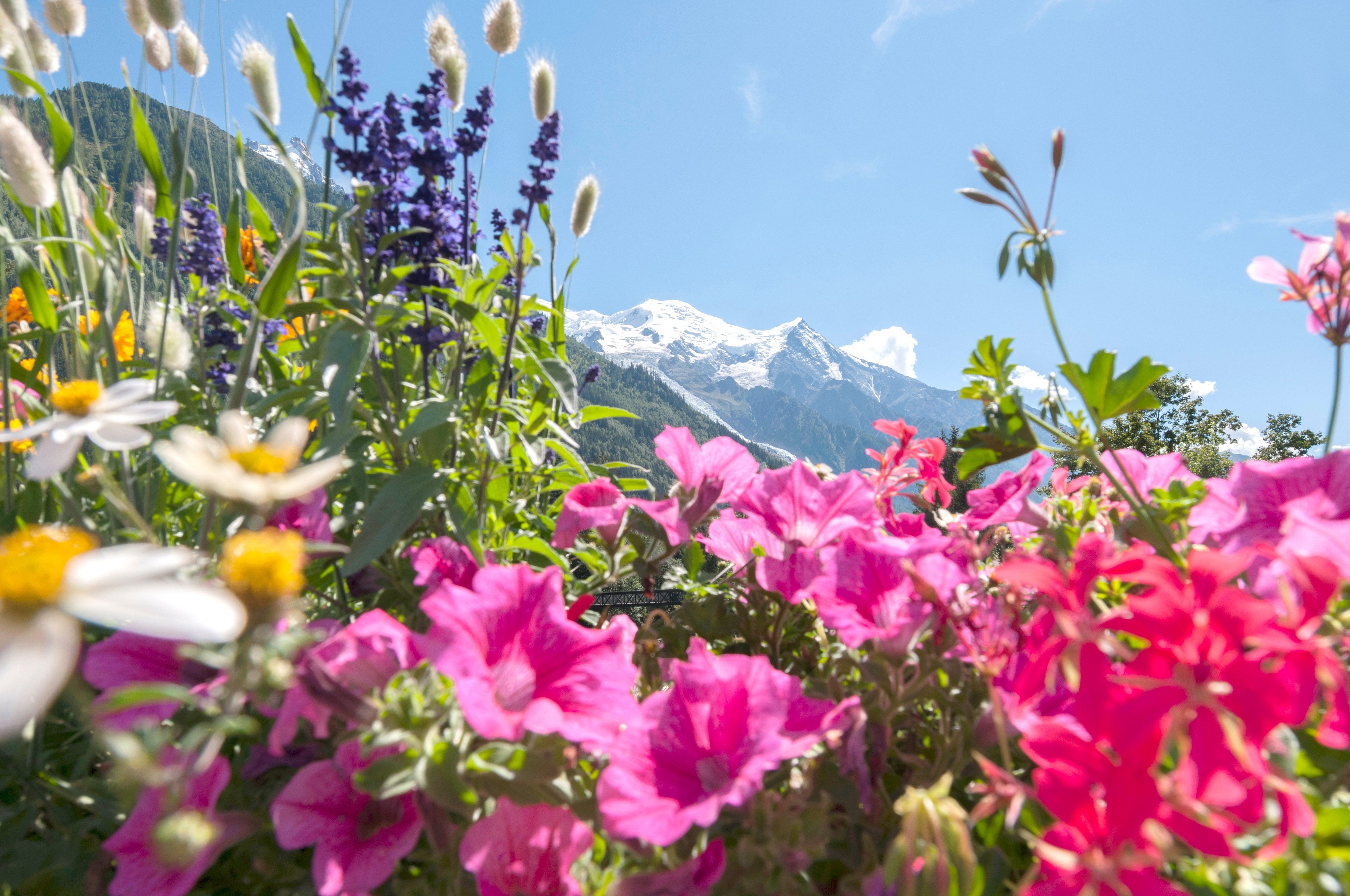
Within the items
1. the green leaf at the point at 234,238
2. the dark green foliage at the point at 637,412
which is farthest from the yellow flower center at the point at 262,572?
the dark green foliage at the point at 637,412

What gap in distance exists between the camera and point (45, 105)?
1038mm

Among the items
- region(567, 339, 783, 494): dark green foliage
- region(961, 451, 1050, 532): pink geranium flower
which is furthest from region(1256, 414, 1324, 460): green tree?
region(567, 339, 783, 494): dark green foliage

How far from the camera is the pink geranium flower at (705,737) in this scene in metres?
0.59

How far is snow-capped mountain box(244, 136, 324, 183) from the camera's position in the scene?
43.2 inches

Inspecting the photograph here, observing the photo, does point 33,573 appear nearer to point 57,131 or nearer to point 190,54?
point 57,131

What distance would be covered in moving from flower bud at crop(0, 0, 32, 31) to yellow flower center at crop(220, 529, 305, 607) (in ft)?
4.89

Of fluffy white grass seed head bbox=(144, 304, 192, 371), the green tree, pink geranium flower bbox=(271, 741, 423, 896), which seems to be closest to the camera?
pink geranium flower bbox=(271, 741, 423, 896)

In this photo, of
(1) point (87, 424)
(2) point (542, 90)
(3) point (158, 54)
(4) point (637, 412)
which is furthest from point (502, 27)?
(4) point (637, 412)

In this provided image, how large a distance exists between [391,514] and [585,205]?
1.24 m

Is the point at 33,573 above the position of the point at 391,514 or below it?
below

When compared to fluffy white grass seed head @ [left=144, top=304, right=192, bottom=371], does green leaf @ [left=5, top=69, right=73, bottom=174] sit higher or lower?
higher

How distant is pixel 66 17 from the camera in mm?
1602

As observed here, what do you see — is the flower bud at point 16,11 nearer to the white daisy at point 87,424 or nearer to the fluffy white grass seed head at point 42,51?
the fluffy white grass seed head at point 42,51

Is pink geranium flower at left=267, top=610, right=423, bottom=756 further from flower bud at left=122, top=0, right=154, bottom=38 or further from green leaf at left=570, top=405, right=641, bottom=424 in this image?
flower bud at left=122, top=0, right=154, bottom=38
